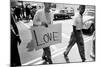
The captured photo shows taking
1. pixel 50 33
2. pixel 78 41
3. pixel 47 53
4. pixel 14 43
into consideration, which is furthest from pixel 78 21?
pixel 14 43

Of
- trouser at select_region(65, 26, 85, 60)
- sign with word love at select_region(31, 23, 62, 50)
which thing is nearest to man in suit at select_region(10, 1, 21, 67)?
sign with word love at select_region(31, 23, 62, 50)

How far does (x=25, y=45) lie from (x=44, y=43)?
280mm

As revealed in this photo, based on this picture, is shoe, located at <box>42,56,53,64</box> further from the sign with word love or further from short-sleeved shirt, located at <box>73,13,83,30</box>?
short-sleeved shirt, located at <box>73,13,83,30</box>

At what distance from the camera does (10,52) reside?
207cm

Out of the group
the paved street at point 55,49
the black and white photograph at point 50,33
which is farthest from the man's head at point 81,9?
the paved street at point 55,49

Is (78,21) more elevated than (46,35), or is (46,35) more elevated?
(78,21)

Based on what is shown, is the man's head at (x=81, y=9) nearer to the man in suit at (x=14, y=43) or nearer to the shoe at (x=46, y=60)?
the shoe at (x=46, y=60)

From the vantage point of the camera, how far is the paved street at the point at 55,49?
2.15 metres

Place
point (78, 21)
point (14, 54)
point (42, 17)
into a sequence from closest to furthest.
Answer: point (14, 54) → point (42, 17) → point (78, 21)

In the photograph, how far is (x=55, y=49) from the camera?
7.55ft

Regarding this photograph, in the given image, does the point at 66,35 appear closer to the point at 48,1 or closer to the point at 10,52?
the point at 48,1

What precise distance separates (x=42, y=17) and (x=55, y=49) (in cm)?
51

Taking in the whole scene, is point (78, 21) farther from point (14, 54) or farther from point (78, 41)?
point (14, 54)

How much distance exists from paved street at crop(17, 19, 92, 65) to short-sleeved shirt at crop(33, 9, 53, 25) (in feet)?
0.37
